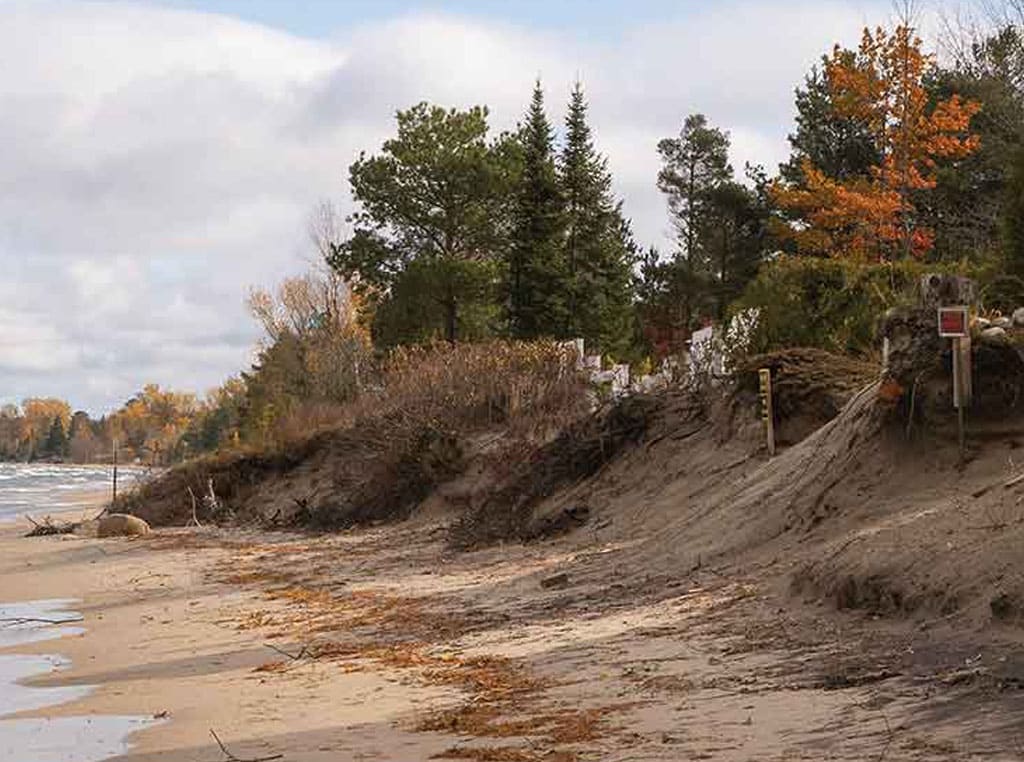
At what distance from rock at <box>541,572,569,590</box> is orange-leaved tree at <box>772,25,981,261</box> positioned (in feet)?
77.1

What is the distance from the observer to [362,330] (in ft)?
194

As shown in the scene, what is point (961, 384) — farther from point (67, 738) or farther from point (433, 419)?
point (433, 419)

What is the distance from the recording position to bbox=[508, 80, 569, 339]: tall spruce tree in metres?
45.6

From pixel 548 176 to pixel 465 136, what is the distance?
11.2 feet

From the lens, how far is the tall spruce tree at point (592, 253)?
47438mm

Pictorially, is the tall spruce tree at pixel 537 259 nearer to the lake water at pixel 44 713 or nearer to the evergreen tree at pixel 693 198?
the evergreen tree at pixel 693 198

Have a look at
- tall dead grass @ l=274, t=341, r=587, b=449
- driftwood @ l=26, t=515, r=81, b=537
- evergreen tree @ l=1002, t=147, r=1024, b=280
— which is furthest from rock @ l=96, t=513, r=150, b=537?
evergreen tree @ l=1002, t=147, r=1024, b=280

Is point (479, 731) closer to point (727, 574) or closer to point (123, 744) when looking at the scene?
point (123, 744)

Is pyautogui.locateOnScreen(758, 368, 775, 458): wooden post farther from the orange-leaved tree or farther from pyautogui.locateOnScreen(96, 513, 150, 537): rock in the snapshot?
pyautogui.locateOnScreen(96, 513, 150, 537): rock

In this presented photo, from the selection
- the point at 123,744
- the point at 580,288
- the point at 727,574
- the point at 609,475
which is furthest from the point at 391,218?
the point at 123,744

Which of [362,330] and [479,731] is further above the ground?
[362,330]

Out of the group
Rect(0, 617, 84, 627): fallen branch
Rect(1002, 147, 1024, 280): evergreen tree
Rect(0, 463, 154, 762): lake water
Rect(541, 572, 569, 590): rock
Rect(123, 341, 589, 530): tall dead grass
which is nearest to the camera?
Rect(0, 463, 154, 762): lake water

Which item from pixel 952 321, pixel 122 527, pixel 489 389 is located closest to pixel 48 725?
pixel 952 321

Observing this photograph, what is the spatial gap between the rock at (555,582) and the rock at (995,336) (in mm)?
5259
